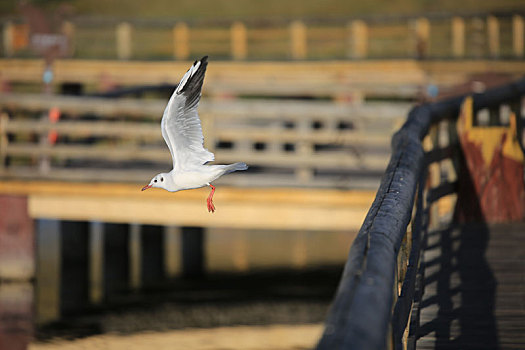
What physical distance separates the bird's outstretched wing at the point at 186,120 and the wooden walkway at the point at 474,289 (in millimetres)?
1466

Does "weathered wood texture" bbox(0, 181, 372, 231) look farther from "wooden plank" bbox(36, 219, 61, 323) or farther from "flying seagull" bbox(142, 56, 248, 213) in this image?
"flying seagull" bbox(142, 56, 248, 213)

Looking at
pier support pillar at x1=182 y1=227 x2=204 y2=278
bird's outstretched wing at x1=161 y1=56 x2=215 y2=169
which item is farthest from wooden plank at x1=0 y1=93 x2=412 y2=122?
bird's outstretched wing at x1=161 y1=56 x2=215 y2=169

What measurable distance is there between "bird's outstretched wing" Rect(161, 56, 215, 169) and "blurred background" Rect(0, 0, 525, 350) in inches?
265

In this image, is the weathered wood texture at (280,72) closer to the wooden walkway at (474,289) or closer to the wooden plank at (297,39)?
the wooden plank at (297,39)

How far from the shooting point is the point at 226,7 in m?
62.2

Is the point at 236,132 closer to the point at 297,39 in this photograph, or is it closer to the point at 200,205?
the point at 200,205

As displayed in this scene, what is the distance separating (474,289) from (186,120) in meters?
2.25

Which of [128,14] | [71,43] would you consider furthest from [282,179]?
[128,14]

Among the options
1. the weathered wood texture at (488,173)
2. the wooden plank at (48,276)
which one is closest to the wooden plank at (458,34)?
the wooden plank at (48,276)

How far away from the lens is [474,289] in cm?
559

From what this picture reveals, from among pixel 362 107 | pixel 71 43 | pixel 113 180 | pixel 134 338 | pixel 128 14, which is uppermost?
pixel 128 14

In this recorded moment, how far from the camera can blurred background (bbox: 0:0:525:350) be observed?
1146cm

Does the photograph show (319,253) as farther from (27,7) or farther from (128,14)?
(128,14)

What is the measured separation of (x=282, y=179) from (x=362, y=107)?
54.3 inches
